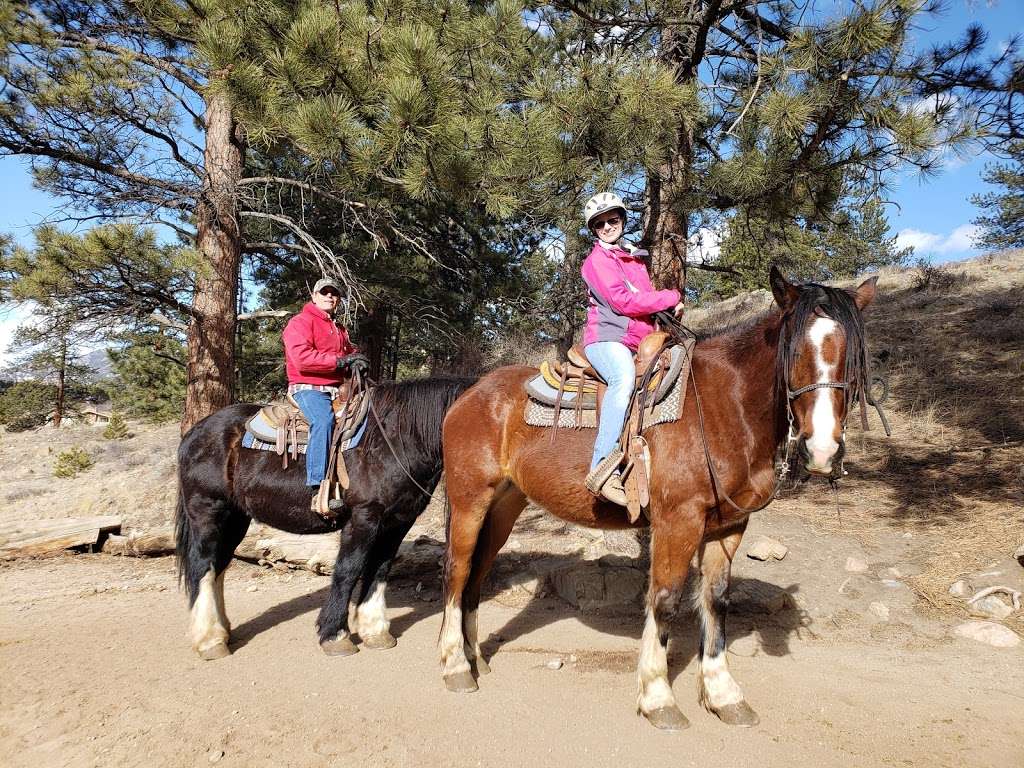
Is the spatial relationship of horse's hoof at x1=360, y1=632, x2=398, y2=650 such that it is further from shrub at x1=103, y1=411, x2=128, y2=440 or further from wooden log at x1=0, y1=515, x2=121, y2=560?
shrub at x1=103, y1=411, x2=128, y2=440

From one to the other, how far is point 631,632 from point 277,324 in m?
10.3

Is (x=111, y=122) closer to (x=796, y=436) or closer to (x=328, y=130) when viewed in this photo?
(x=328, y=130)

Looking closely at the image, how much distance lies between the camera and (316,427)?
14.6ft

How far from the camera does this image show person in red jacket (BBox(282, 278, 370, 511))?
4.41m

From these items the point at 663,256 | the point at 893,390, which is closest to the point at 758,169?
the point at 663,256

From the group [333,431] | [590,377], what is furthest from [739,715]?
[333,431]

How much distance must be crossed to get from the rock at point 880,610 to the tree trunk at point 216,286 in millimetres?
7140

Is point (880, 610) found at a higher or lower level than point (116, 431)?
lower

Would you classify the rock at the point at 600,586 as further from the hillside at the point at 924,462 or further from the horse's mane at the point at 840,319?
the horse's mane at the point at 840,319

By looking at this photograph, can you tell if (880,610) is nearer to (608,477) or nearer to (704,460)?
(704,460)

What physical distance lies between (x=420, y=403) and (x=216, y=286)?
4103 mm

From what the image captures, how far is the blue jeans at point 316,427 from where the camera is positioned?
4.37 meters

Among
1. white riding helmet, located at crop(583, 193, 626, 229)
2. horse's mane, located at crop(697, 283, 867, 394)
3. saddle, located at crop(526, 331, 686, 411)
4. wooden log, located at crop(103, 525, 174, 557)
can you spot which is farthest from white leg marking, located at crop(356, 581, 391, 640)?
wooden log, located at crop(103, 525, 174, 557)

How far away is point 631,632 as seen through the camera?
4.66 m
